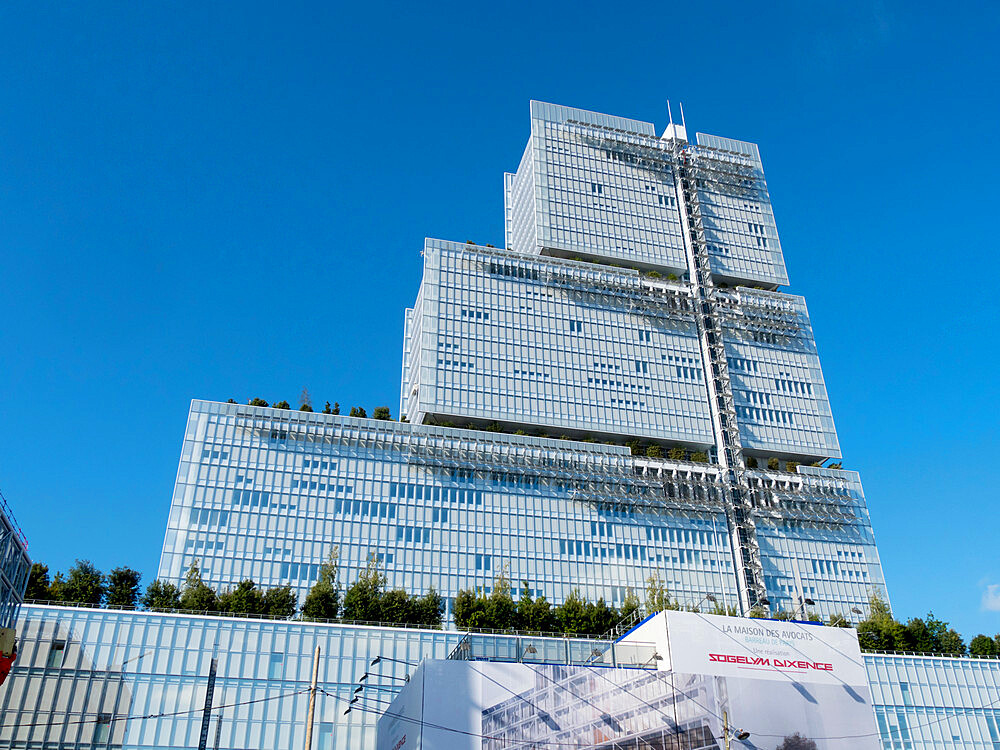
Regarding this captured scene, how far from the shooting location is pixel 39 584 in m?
91.2

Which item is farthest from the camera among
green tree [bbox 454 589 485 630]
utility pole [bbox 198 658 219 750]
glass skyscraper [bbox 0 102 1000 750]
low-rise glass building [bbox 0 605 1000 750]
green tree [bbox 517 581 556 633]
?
green tree [bbox 517 581 556 633]

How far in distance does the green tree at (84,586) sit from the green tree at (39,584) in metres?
1.87

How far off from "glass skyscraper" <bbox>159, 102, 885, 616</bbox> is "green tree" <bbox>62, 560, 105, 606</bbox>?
14.5 metres

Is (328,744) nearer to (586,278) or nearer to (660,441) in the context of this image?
(660,441)

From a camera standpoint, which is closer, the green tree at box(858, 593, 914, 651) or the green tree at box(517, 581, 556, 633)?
the green tree at box(517, 581, 556, 633)

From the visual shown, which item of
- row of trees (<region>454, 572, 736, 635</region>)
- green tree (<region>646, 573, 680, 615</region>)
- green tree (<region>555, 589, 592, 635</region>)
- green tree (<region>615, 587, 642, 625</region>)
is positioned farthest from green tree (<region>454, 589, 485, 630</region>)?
green tree (<region>646, 573, 680, 615</region>)

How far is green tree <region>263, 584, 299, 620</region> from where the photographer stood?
9081 cm

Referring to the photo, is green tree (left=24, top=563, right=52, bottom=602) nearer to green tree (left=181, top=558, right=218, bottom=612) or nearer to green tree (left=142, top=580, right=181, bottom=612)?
green tree (left=142, top=580, right=181, bottom=612)

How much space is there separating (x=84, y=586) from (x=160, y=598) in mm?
7509

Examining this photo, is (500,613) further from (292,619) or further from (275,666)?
(275,666)

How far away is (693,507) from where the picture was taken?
425 feet

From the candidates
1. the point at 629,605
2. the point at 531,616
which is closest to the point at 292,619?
Result: the point at 531,616

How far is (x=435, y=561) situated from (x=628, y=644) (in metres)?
58.4

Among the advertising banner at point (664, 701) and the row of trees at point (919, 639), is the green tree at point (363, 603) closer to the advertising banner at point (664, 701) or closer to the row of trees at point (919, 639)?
the advertising banner at point (664, 701)
